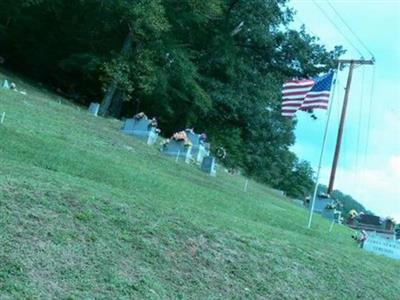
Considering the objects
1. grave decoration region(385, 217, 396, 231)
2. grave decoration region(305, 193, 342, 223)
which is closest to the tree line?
grave decoration region(305, 193, 342, 223)

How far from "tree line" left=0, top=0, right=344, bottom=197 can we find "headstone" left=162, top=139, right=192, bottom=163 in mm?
9709

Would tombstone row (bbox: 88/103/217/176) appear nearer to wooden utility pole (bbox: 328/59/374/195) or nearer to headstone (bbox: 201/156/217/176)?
headstone (bbox: 201/156/217/176)

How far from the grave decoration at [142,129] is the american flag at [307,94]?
5.80 metres

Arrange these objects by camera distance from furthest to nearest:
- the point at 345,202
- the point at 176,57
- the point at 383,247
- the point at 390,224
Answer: the point at 345,202, the point at 176,57, the point at 390,224, the point at 383,247

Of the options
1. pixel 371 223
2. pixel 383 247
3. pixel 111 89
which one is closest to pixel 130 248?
pixel 383 247

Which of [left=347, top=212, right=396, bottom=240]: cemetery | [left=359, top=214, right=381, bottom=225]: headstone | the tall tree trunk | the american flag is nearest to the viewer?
the american flag

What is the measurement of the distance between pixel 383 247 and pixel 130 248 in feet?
31.3

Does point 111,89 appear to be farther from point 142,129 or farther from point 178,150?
point 178,150

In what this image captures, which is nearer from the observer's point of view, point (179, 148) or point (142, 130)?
point (179, 148)

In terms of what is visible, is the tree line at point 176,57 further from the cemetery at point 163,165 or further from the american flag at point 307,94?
the american flag at point 307,94

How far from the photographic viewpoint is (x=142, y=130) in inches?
795

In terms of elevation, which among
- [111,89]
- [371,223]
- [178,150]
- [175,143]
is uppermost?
[111,89]

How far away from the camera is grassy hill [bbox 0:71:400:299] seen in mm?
5188

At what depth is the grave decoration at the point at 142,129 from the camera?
20.0 metres
